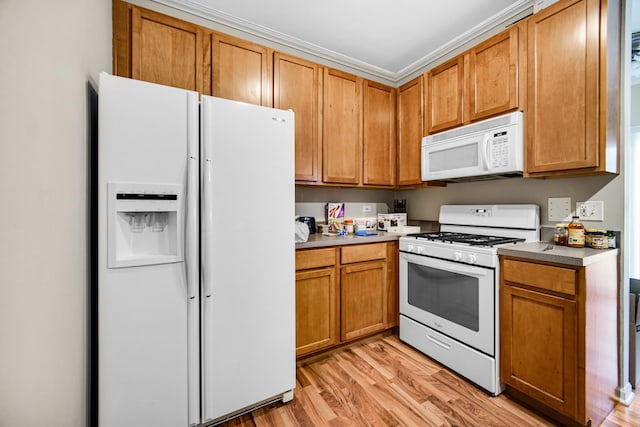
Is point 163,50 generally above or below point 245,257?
above

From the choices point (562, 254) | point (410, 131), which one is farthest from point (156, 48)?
point (562, 254)

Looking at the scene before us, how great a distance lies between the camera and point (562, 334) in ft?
4.46

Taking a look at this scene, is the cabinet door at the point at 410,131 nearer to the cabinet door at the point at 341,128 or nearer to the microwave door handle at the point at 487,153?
the cabinet door at the point at 341,128

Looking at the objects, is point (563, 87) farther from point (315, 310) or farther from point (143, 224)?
point (143, 224)

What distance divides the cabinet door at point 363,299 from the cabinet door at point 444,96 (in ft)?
4.20

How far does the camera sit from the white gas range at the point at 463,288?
164 centimetres

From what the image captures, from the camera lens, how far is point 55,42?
34.3 inches

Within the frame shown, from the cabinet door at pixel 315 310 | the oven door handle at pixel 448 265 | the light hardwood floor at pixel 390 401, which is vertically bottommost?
the light hardwood floor at pixel 390 401

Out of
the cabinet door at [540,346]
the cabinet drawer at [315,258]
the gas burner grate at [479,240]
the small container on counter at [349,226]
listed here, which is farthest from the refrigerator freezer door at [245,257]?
the cabinet door at [540,346]

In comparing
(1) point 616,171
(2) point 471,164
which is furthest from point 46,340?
(1) point 616,171

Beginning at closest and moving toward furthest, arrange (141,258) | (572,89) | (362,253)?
1. (141,258)
2. (572,89)
3. (362,253)

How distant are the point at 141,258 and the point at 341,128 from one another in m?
1.82

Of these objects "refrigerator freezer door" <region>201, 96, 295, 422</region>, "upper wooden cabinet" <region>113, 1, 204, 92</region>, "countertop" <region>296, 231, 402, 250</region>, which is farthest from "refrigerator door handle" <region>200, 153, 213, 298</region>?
"upper wooden cabinet" <region>113, 1, 204, 92</region>

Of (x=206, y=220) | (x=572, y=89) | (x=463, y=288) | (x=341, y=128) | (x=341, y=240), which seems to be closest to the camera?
(x=206, y=220)
